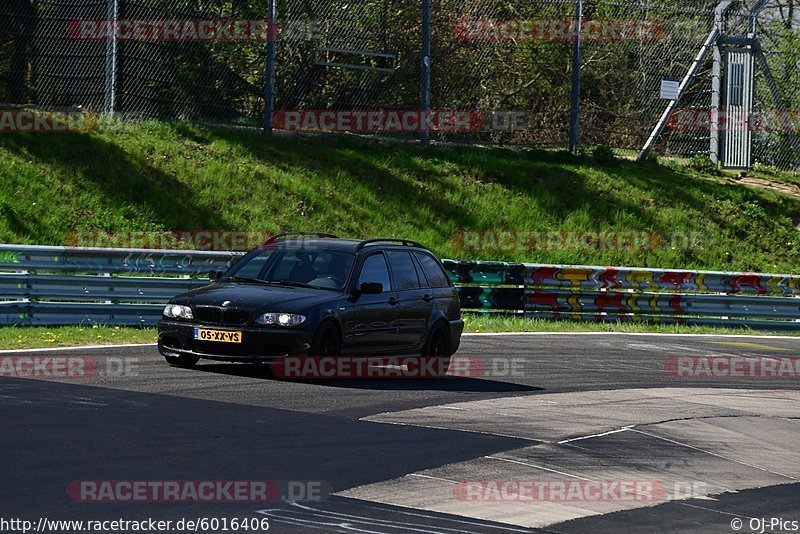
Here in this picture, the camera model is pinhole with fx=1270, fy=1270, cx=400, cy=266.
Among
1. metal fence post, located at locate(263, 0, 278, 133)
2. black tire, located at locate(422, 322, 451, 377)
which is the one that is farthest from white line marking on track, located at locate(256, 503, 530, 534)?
metal fence post, located at locate(263, 0, 278, 133)

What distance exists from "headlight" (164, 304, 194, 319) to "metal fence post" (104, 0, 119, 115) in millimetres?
10120

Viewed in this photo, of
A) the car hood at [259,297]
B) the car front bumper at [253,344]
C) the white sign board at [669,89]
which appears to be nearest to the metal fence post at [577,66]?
the white sign board at [669,89]

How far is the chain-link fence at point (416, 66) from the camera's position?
22328 millimetres

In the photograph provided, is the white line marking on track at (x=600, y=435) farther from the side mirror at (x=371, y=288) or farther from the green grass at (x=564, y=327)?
the green grass at (x=564, y=327)

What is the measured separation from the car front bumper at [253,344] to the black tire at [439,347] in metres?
2.39

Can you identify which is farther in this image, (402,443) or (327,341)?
(327,341)

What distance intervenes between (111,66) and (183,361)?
34.1 feet

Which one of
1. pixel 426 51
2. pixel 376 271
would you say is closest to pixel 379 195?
pixel 426 51

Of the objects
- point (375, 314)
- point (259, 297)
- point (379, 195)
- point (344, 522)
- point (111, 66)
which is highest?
point (111, 66)

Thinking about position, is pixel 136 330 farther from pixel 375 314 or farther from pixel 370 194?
pixel 370 194

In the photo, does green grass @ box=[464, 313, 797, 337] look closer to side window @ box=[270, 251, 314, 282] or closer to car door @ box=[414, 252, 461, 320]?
car door @ box=[414, 252, 461, 320]

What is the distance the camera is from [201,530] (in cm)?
655

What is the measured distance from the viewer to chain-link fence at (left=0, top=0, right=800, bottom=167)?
73.3 feet

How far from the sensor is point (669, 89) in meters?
27.8
